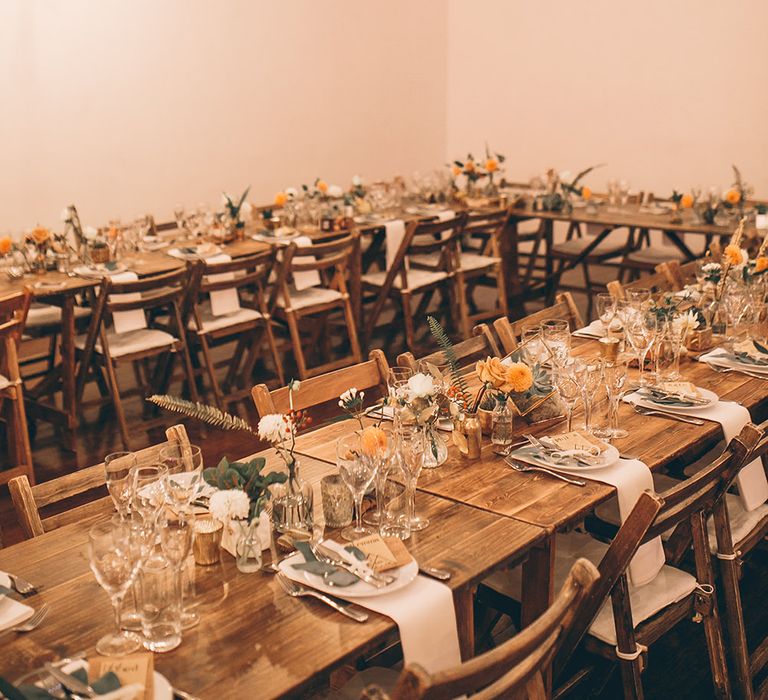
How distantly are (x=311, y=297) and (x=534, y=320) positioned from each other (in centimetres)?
219

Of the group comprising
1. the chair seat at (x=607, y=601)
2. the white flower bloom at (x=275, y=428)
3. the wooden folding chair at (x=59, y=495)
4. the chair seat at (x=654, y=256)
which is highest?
the white flower bloom at (x=275, y=428)

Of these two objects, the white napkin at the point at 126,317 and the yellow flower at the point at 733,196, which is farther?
the yellow flower at the point at 733,196

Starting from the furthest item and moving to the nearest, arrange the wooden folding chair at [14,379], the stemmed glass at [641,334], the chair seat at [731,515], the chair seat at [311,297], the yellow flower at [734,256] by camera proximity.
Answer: the chair seat at [311,297] < the wooden folding chair at [14,379] < the yellow flower at [734,256] < the stemmed glass at [641,334] < the chair seat at [731,515]

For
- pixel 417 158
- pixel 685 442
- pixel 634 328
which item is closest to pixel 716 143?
pixel 417 158

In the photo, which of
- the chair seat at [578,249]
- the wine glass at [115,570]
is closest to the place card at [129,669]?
the wine glass at [115,570]

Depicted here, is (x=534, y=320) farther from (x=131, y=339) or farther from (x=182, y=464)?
(x=131, y=339)

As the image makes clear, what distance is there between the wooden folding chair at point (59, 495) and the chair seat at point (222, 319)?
273cm

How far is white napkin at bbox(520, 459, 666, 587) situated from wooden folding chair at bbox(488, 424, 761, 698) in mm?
45

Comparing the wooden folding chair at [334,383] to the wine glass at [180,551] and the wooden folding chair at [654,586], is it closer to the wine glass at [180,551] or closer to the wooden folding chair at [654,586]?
the wooden folding chair at [654,586]

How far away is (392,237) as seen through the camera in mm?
6387

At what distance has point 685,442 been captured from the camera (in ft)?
9.16

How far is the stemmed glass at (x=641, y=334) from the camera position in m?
3.26

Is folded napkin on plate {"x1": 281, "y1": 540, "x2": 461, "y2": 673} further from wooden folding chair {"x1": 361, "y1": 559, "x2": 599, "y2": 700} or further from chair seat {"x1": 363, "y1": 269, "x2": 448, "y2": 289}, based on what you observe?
chair seat {"x1": 363, "y1": 269, "x2": 448, "y2": 289}

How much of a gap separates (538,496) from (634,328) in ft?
3.54
